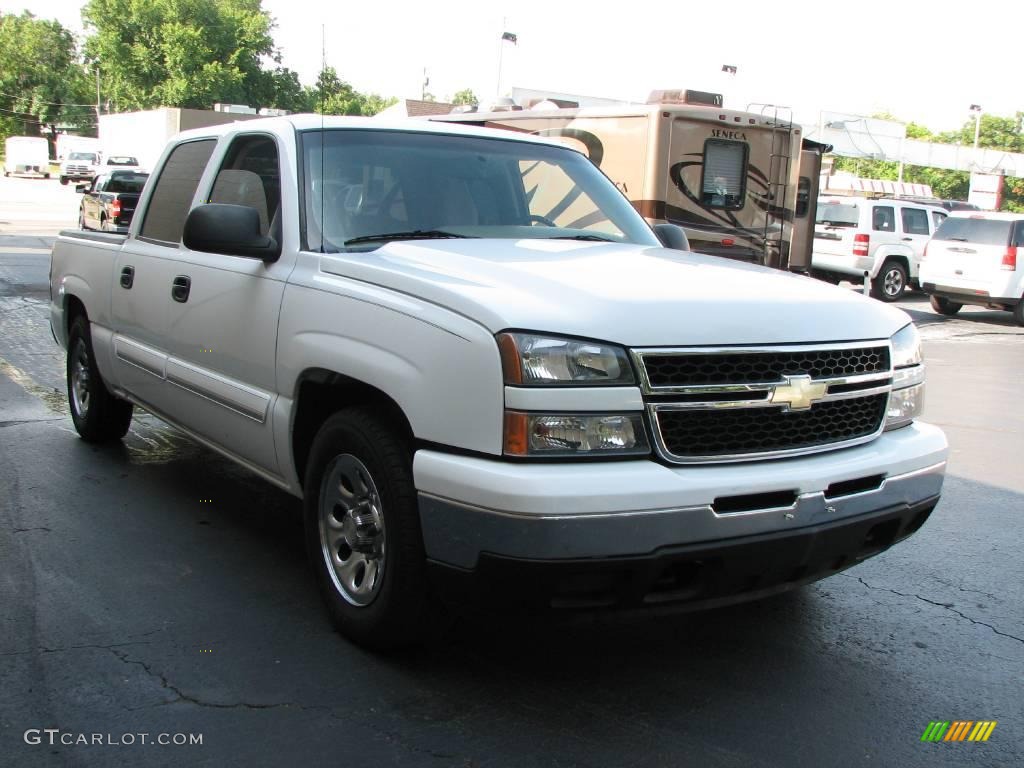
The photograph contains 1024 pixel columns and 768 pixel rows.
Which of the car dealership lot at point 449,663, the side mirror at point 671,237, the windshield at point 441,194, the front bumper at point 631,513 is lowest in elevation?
the car dealership lot at point 449,663

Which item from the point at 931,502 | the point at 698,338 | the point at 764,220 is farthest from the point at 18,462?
the point at 764,220

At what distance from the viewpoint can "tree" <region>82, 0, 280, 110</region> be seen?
7444cm

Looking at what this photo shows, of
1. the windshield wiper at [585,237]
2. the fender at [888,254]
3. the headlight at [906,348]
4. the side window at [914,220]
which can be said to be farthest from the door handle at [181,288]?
the side window at [914,220]

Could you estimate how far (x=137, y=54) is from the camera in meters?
77.2

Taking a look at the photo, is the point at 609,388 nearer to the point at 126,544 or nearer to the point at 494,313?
the point at 494,313

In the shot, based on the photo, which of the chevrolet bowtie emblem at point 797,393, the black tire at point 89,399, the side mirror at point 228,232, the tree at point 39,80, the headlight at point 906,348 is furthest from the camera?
the tree at point 39,80

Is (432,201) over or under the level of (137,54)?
under

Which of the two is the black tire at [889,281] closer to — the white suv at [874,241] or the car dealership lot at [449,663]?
the white suv at [874,241]

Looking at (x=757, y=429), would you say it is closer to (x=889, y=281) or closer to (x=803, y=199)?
(x=803, y=199)

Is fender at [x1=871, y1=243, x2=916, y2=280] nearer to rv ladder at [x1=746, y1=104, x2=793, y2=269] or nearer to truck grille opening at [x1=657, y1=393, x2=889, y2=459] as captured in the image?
rv ladder at [x1=746, y1=104, x2=793, y2=269]

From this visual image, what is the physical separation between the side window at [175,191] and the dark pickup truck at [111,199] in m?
17.7

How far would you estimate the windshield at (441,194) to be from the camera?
4.15m

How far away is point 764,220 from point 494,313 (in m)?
11.8

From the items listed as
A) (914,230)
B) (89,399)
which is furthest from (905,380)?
(914,230)
